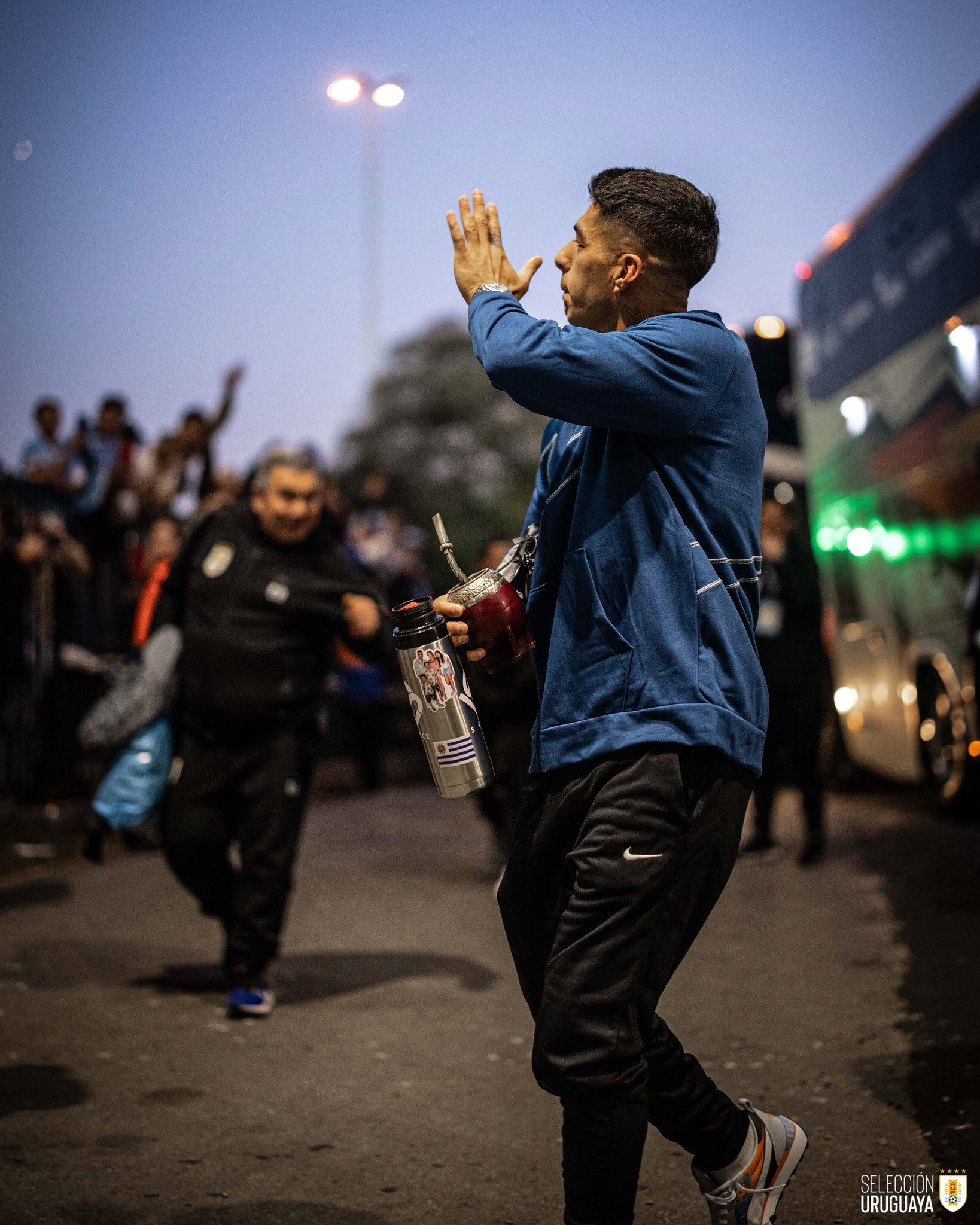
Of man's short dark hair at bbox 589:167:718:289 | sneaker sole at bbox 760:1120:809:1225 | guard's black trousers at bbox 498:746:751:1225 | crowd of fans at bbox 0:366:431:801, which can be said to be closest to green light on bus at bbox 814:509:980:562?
crowd of fans at bbox 0:366:431:801

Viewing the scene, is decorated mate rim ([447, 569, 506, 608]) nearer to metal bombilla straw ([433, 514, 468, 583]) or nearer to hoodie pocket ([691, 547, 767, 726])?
metal bombilla straw ([433, 514, 468, 583])

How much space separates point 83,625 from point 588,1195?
29.8ft

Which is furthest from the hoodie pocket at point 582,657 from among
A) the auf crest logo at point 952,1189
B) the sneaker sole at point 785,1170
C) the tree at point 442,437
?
the tree at point 442,437

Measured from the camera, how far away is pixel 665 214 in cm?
304

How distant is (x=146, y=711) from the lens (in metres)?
5.98

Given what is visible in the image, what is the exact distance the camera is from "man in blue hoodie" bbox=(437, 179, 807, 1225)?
2850mm

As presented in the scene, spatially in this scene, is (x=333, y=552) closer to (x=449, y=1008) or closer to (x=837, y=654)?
(x=449, y=1008)

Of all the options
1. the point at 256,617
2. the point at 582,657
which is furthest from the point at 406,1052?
the point at 582,657

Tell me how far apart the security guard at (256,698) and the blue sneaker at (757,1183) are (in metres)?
2.72

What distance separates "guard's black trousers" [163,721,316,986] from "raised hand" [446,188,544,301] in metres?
2.99

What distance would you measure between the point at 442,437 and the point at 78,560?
54.8m

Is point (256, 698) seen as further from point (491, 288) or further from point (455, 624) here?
point (491, 288)

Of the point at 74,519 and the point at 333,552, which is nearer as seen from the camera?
the point at 333,552

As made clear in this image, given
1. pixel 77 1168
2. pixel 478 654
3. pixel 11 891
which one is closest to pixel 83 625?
pixel 11 891
